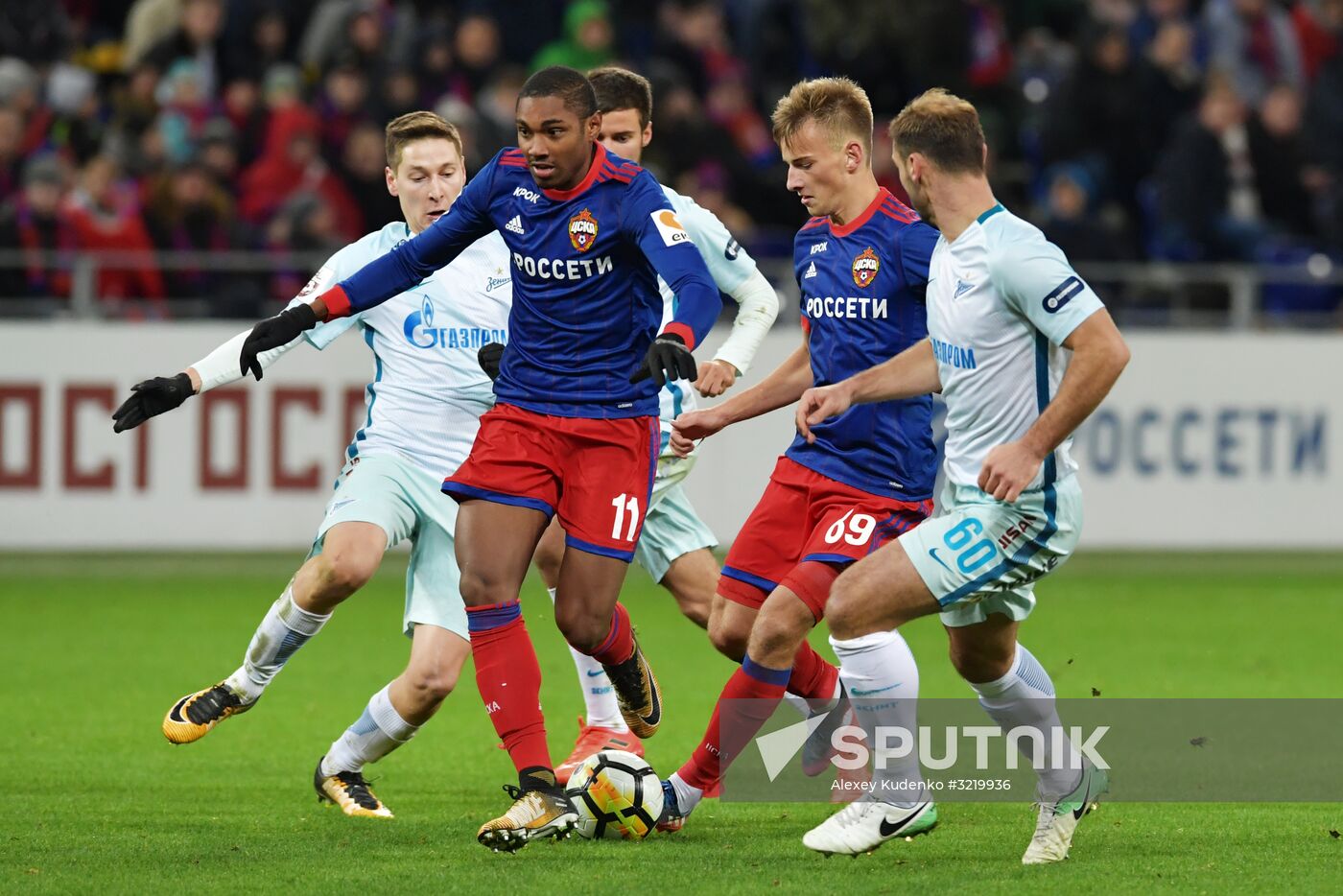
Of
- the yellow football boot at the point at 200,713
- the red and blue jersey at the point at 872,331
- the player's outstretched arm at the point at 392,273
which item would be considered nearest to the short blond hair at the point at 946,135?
the red and blue jersey at the point at 872,331

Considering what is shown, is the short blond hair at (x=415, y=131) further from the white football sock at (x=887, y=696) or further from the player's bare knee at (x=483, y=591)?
the white football sock at (x=887, y=696)

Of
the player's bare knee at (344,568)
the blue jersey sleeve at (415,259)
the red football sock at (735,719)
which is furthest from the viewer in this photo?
the player's bare knee at (344,568)

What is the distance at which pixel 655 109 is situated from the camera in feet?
53.0

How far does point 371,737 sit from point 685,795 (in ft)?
3.96

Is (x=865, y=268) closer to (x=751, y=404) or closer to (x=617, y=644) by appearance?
(x=751, y=404)

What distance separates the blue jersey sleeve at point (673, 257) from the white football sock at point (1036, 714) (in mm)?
1364

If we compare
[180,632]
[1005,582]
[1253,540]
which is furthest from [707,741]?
[1253,540]

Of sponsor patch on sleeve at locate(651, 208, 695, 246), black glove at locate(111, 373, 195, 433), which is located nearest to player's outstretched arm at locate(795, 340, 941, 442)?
sponsor patch on sleeve at locate(651, 208, 695, 246)

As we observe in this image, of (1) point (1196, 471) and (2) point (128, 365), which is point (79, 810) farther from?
(1) point (1196, 471)

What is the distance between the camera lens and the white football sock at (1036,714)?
597 centimetres

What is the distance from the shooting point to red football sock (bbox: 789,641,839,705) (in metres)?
7.17

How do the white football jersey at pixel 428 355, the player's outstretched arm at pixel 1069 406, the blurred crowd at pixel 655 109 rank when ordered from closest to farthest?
1. the player's outstretched arm at pixel 1069 406
2. the white football jersey at pixel 428 355
3. the blurred crowd at pixel 655 109

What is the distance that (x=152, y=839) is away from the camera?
616cm

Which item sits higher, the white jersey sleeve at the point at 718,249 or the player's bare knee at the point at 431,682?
the white jersey sleeve at the point at 718,249
